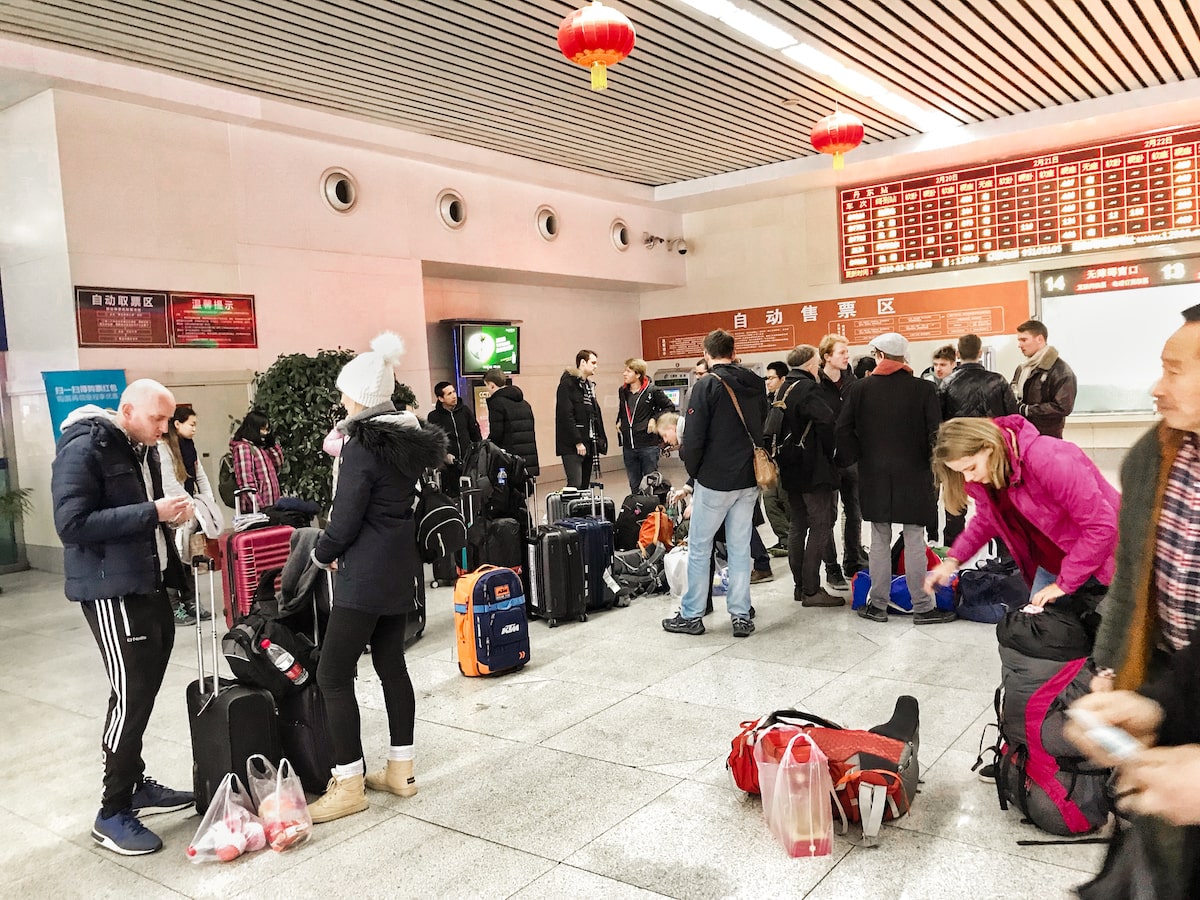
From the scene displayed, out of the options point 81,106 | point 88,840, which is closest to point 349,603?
point 88,840

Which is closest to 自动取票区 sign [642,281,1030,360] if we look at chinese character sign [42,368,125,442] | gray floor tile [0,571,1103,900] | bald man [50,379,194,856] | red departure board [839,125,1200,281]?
red departure board [839,125,1200,281]

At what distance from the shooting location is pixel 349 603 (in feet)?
10.0

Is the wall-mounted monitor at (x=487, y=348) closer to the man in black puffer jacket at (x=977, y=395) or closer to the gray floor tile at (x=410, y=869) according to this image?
the man in black puffer jacket at (x=977, y=395)

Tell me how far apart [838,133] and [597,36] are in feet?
11.7

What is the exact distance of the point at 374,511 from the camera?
3100mm

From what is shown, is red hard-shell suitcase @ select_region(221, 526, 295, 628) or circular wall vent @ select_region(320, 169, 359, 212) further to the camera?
circular wall vent @ select_region(320, 169, 359, 212)

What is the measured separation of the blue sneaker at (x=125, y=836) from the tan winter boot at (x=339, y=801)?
1.70ft

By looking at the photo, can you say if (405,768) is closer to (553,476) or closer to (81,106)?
(81,106)

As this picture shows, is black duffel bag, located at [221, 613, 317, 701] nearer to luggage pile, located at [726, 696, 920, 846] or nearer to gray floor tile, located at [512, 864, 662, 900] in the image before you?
gray floor tile, located at [512, 864, 662, 900]

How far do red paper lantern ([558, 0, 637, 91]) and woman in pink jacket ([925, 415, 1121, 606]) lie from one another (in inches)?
122

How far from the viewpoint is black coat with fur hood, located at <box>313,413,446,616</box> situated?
3.04 m

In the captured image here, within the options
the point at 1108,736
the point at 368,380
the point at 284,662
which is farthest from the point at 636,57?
the point at 1108,736

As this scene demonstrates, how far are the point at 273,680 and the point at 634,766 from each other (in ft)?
4.63

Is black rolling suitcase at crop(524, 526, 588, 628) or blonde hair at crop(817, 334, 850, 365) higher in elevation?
blonde hair at crop(817, 334, 850, 365)
